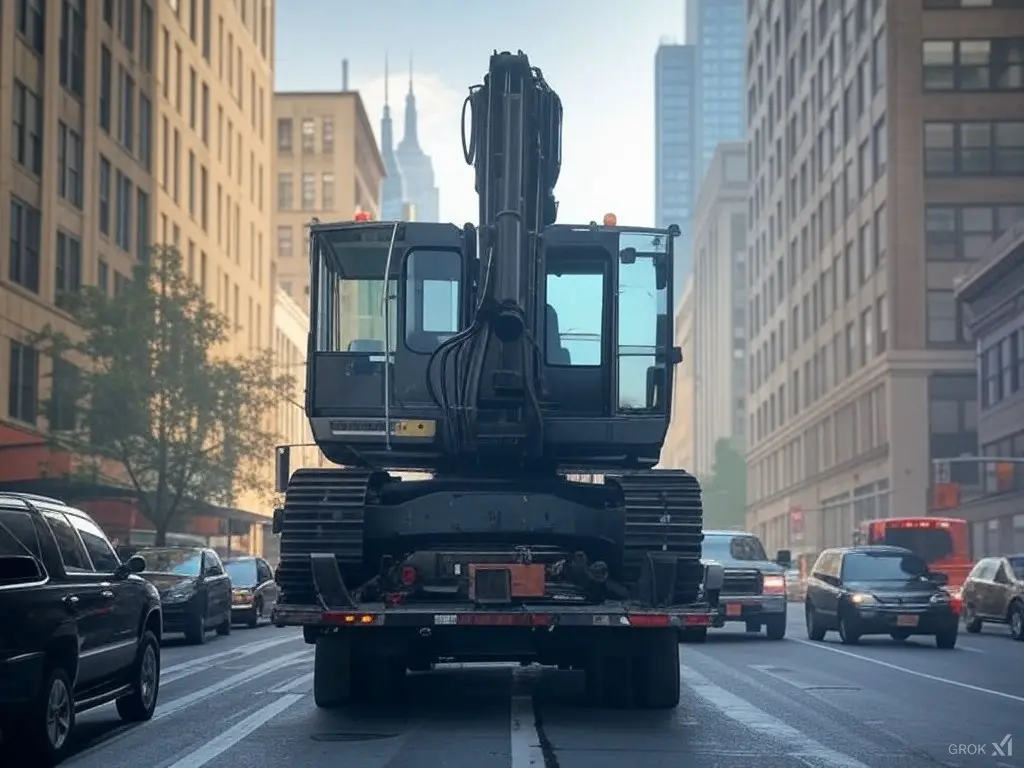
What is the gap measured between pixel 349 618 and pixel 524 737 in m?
1.80

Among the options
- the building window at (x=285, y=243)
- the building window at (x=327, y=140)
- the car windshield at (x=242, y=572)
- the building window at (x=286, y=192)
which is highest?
the building window at (x=327, y=140)

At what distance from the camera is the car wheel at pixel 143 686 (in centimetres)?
1400

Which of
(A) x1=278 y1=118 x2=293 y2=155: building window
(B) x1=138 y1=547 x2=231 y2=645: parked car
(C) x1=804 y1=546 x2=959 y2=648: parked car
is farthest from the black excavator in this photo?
(A) x1=278 y1=118 x2=293 y2=155: building window

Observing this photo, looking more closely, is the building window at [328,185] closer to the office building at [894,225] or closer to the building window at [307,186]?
the building window at [307,186]

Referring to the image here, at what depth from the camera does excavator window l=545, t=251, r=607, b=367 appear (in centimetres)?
1475

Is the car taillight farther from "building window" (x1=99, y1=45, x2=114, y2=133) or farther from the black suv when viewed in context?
"building window" (x1=99, y1=45, x2=114, y2=133)

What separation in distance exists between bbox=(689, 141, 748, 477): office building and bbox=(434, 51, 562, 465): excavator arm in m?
127

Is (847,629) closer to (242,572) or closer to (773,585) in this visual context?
(773,585)

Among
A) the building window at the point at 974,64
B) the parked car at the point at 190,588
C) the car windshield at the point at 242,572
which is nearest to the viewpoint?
the parked car at the point at 190,588

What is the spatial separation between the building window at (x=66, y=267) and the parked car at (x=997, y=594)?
25195 millimetres

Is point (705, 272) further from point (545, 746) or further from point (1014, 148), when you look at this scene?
point (545, 746)

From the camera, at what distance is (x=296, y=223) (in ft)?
425

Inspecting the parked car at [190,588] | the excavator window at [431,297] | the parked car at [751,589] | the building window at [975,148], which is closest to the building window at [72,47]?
the parked car at [190,588]

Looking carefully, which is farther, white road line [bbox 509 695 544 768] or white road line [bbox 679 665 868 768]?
white road line [bbox 679 665 868 768]
